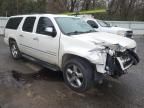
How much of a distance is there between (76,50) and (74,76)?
0.67 meters

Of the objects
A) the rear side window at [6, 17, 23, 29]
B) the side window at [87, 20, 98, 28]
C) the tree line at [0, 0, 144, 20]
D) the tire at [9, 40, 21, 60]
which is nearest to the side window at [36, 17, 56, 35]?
the rear side window at [6, 17, 23, 29]

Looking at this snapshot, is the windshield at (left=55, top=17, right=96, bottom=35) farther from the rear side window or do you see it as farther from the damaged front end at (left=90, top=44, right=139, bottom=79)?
the rear side window

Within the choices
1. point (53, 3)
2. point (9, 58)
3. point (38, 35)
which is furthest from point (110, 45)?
point (53, 3)

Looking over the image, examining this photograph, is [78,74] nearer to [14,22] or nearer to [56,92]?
[56,92]

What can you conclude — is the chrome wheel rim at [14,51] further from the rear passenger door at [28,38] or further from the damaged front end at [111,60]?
the damaged front end at [111,60]

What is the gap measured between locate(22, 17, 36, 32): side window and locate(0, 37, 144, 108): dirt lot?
4.34 ft

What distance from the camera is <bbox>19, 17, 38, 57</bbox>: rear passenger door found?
22.5 feet

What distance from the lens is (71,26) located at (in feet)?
20.6

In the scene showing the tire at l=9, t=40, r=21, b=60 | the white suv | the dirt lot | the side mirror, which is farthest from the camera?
the tire at l=9, t=40, r=21, b=60

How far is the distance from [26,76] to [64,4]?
24.6 meters

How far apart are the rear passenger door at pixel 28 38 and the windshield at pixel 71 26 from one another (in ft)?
3.24

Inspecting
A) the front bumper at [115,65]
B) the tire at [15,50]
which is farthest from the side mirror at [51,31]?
the tire at [15,50]

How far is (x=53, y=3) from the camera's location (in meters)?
27.7

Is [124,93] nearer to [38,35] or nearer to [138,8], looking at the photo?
[38,35]
